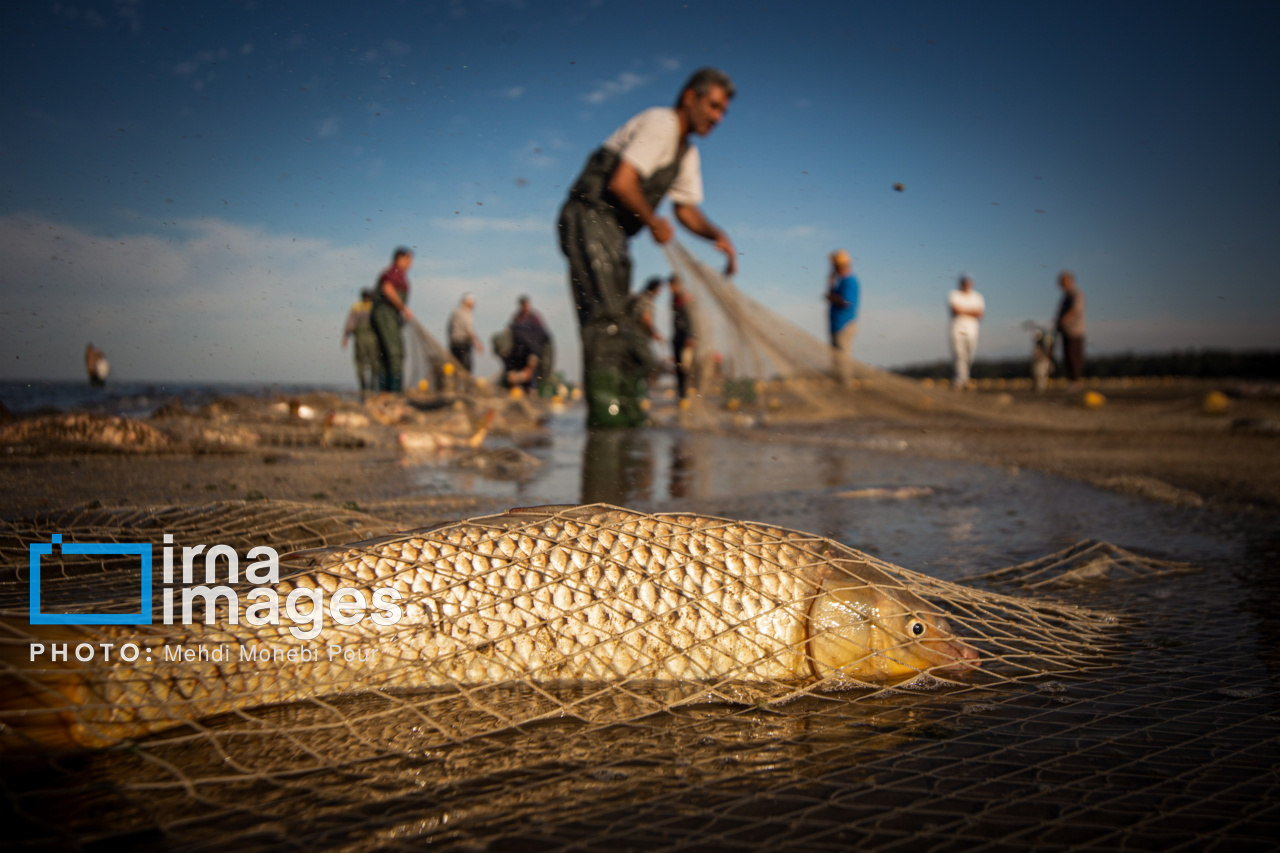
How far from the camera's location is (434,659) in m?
1.80

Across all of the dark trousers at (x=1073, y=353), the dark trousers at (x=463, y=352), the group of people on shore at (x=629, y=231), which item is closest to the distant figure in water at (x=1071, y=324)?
the dark trousers at (x=1073, y=353)

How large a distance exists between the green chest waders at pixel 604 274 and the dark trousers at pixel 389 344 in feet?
16.6

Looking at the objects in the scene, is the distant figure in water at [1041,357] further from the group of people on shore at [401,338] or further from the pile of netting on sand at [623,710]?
the pile of netting on sand at [623,710]

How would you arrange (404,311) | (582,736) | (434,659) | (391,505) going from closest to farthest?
(582,736), (434,659), (391,505), (404,311)

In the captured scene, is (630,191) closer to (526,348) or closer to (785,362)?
(785,362)

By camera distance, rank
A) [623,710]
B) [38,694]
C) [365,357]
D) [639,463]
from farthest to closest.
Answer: [365,357] < [639,463] < [623,710] < [38,694]

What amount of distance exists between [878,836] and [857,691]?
0.68m

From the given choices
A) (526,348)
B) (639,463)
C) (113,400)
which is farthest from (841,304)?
(113,400)

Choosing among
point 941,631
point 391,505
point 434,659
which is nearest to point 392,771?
point 434,659

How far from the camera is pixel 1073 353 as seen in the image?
14.4 meters

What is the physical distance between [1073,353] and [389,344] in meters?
13.2

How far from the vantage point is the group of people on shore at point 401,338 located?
11836 mm

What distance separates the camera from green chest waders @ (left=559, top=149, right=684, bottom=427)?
7055mm

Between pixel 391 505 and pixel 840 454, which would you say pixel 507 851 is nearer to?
pixel 391 505
